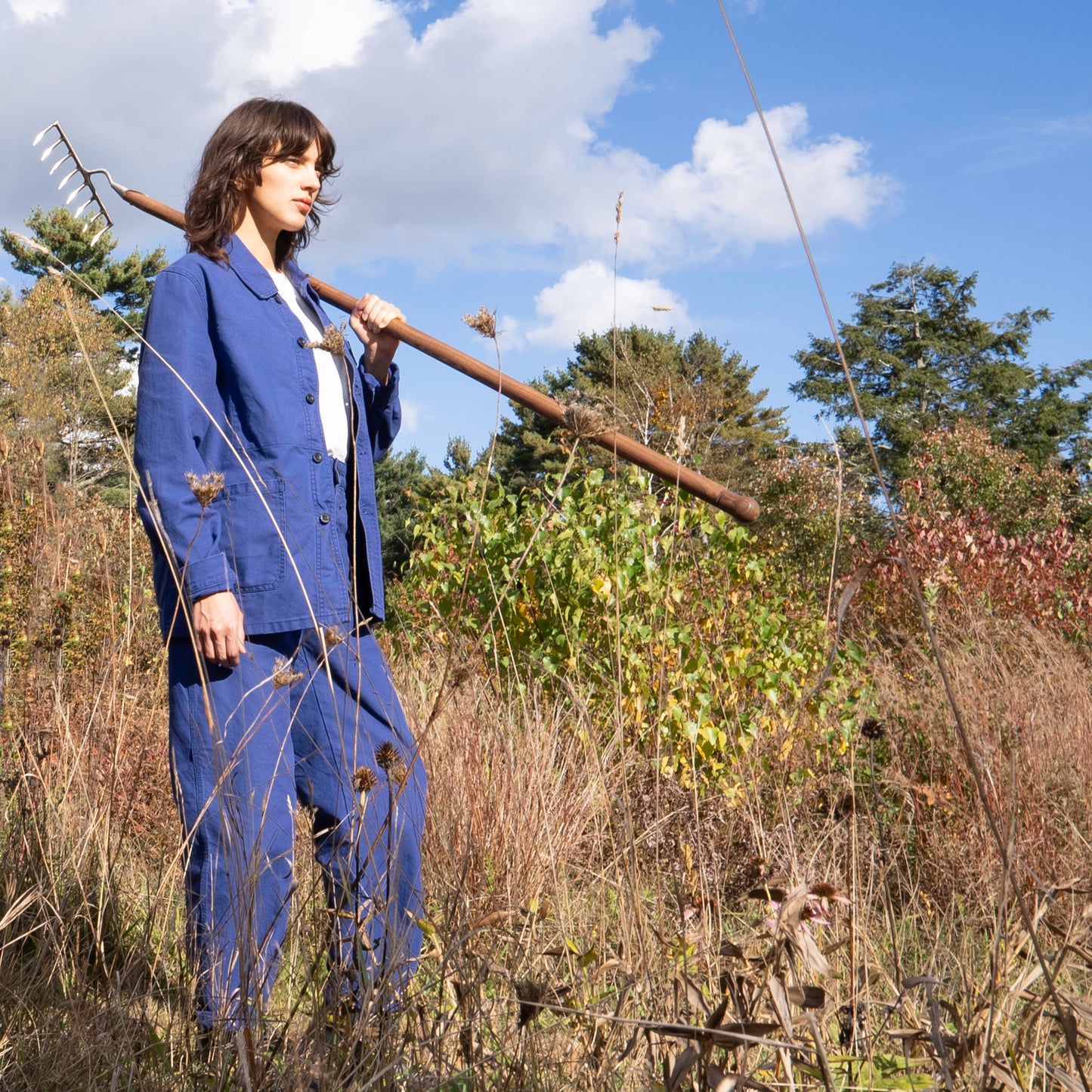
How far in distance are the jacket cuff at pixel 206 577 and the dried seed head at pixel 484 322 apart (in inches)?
26.1

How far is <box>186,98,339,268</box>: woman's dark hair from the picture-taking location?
2186 millimetres

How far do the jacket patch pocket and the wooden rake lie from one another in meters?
0.50

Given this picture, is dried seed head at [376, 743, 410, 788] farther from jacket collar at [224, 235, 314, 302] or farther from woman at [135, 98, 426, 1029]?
jacket collar at [224, 235, 314, 302]

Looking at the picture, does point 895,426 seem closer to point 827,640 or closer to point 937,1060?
point 827,640

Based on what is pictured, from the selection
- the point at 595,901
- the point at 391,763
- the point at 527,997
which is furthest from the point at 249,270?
the point at 595,901

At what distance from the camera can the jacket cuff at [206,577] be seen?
6.23 feet

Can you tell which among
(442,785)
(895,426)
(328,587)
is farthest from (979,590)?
(895,426)

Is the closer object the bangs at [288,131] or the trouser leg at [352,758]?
the trouser leg at [352,758]

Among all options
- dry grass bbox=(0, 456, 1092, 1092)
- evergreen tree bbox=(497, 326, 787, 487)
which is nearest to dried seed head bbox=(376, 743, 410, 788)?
dry grass bbox=(0, 456, 1092, 1092)

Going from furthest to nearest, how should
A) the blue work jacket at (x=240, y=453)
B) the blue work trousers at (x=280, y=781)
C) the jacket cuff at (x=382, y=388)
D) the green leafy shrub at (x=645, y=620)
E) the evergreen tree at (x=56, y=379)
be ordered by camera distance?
the evergreen tree at (x=56, y=379) → the green leafy shrub at (x=645, y=620) → the jacket cuff at (x=382, y=388) → the blue work jacket at (x=240, y=453) → the blue work trousers at (x=280, y=781)

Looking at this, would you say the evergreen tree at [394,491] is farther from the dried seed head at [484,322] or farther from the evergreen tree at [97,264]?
the dried seed head at [484,322]

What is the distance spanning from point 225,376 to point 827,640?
9.92 ft

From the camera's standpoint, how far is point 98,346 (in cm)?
2616

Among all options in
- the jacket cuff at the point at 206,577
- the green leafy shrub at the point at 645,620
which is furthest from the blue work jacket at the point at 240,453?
the green leafy shrub at the point at 645,620
